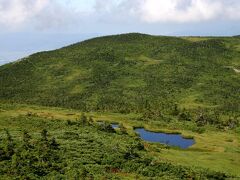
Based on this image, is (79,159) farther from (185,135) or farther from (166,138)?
(185,135)

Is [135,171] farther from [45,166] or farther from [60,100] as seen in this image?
[60,100]

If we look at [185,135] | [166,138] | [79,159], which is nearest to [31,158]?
[79,159]

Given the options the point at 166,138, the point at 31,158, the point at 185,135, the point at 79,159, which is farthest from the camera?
the point at 185,135

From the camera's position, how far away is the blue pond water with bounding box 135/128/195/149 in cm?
11104

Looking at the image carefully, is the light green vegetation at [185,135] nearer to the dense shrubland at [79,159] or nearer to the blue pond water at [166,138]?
the blue pond water at [166,138]

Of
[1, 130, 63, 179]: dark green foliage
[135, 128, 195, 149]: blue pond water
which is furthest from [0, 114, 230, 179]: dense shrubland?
[135, 128, 195, 149]: blue pond water

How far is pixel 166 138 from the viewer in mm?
118125

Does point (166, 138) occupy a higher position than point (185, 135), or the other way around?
point (185, 135)

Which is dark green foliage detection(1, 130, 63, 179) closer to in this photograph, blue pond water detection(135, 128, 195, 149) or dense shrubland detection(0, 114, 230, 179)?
dense shrubland detection(0, 114, 230, 179)

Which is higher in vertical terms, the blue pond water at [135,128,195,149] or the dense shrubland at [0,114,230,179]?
the dense shrubland at [0,114,230,179]

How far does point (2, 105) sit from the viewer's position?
452ft

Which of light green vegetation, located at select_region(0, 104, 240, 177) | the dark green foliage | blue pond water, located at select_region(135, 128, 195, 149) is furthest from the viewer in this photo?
blue pond water, located at select_region(135, 128, 195, 149)

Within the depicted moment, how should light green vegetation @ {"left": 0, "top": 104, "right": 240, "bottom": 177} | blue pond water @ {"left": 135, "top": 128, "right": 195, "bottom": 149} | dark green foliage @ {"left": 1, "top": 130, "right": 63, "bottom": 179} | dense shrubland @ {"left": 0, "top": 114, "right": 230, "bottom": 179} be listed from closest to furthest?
dark green foliage @ {"left": 1, "top": 130, "right": 63, "bottom": 179} → dense shrubland @ {"left": 0, "top": 114, "right": 230, "bottom": 179} → light green vegetation @ {"left": 0, "top": 104, "right": 240, "bottom": 177} → blue pond water @ {"left": 135, "top": 128, "right": 195, "bottom": 149}

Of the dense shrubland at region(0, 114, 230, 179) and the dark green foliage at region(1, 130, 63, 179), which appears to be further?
the dense shrubland at region(0, 114, 230, 179)
